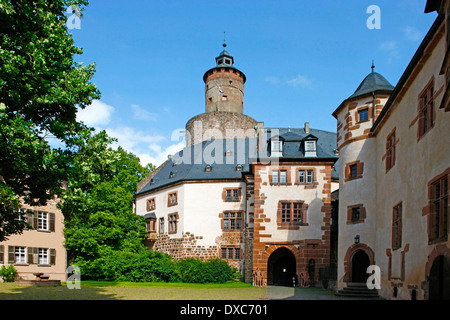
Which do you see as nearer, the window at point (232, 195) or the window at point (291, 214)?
the window at point (291, 214)

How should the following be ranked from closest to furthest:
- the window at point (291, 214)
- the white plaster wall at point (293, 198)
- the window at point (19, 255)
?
the window at point (19, 255)
the white plaster wall at point (293, 198)
the window at point (291, 214)

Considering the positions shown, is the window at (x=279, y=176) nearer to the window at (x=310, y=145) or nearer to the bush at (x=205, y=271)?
the window at (x=310, y=145)

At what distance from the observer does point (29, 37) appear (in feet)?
38.8

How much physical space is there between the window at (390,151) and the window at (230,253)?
18669mm

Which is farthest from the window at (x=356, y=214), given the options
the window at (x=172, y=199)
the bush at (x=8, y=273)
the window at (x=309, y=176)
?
the bush at (x=8, y=273)

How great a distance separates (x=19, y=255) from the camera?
28.7 meters

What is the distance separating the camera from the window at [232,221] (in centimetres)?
3581

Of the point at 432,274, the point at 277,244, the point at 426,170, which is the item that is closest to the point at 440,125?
the point at 426,170

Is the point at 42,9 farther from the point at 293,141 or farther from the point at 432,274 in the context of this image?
the point at 293,141

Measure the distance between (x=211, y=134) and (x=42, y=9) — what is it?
3764 centimetres

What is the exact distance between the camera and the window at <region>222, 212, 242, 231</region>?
1410 inches

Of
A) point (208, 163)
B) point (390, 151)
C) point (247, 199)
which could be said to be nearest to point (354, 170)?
point (390, 151)

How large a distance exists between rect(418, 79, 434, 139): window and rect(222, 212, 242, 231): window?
74.6 feet

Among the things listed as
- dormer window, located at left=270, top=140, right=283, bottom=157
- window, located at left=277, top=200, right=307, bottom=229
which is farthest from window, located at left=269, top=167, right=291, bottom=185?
window, located at left=277, top=200, right=307, bottom=229
